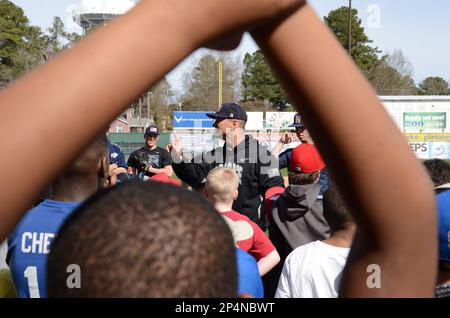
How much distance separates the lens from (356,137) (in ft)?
2.50

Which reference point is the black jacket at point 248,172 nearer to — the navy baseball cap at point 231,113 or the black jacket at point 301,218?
the navy baseball cap at point 231,113

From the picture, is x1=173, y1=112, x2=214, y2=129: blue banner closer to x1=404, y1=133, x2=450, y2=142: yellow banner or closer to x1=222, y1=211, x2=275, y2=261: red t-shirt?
x1=404, y1=133, x2=450, y2=142: yellow banner

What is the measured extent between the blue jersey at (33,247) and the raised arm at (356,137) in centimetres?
144

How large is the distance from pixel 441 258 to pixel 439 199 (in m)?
0.26

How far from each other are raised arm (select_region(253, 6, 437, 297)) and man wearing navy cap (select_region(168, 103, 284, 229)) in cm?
429

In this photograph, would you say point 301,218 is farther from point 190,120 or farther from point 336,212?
point 190,120

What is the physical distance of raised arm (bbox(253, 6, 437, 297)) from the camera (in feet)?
2.48

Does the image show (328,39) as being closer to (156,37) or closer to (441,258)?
(156,37)

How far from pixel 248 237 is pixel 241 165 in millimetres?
1801

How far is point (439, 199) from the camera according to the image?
6.65 feet

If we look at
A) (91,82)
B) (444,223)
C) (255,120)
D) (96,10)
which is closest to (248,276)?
(444,223)

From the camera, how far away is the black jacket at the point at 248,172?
202 inches

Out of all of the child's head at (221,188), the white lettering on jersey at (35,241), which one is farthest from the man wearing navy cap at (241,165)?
the white lettering on jersey at (35,241)

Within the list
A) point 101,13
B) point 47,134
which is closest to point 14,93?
point 47,134
